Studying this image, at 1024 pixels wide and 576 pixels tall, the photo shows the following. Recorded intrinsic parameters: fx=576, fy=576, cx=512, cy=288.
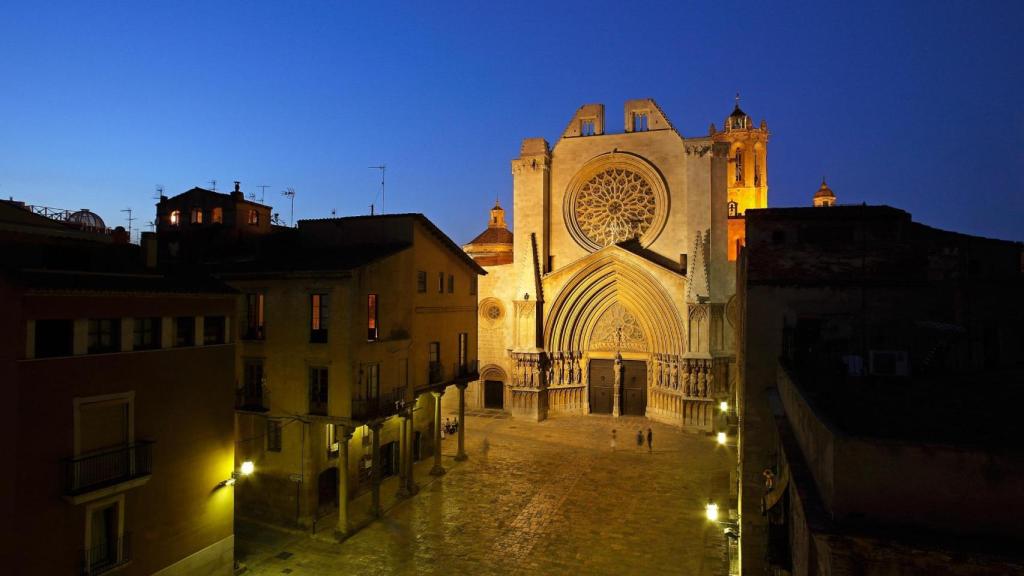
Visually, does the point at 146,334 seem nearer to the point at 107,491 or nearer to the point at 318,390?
the point at 107,491

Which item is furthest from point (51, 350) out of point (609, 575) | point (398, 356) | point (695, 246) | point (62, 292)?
point (695, 246)

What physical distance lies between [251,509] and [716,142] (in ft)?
92.5

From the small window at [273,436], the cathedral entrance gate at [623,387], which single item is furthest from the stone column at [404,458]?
the cathedral entrance gate at [623,387]

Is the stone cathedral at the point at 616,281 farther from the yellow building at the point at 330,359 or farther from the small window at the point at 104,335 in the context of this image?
the small window at the point at 104,335

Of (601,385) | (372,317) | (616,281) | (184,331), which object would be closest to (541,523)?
(372,317)

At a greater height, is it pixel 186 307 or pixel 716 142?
pixel 716 142

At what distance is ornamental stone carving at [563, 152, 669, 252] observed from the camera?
33.8 m

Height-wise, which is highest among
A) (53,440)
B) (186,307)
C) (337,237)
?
(337,237)

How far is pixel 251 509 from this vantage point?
19.2 metres

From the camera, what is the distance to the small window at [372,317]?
18.6 m

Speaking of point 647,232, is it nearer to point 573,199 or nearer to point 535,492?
point 573,199

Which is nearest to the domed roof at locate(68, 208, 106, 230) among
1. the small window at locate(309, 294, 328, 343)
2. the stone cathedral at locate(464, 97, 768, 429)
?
the small window at locate(309, 294, 328, 343)

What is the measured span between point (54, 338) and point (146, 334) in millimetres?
1983

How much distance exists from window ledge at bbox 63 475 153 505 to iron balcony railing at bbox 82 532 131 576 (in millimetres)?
949
